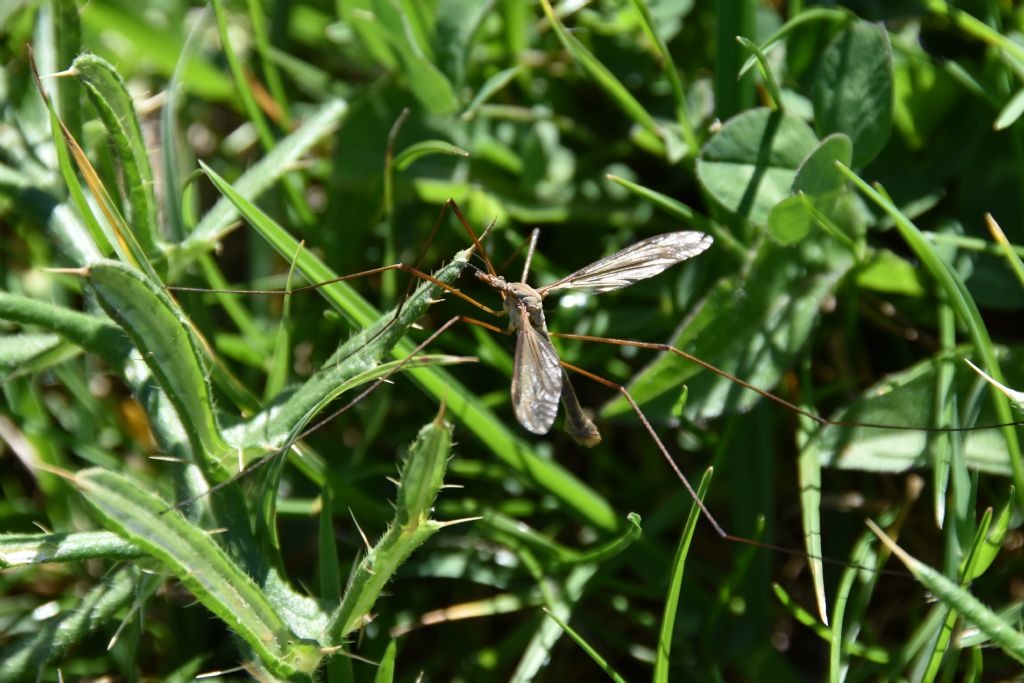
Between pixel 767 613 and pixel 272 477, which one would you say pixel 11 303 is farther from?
pixel 767 613

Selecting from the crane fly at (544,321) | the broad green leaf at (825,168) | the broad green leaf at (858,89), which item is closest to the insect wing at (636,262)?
the crane fly at (544,321)

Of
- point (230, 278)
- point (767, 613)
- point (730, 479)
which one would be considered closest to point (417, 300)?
point (730, 479)

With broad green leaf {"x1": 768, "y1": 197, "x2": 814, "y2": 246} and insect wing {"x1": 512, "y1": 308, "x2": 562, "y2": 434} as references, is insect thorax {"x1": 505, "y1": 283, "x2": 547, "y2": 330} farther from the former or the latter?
broad green leaf {"x1": 768, "y1": 197, "x2": 814, "y2": 246}

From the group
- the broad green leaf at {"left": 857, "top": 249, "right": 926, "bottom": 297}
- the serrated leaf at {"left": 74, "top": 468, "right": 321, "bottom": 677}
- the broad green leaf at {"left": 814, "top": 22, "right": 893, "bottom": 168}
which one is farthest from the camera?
the broad green leaf at {"left": 857, "top": 249, "right": 926, "bottom": 297}

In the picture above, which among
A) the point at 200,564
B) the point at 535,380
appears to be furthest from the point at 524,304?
the point at 200,564

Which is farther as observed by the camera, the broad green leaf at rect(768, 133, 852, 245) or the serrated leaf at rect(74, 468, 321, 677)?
the broad green leaf at rect(768, 133, 852, 245)

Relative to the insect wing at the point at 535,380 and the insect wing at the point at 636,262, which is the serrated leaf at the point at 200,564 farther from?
the insect wing at the point at 636,262

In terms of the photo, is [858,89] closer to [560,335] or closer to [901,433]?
[901,433]

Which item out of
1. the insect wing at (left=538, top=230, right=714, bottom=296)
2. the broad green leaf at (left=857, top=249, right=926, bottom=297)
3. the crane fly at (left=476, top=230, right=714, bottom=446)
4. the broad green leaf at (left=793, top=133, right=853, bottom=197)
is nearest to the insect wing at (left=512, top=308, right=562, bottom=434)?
the crane fly at (left=476, top=230, right=714, bottom=446)
